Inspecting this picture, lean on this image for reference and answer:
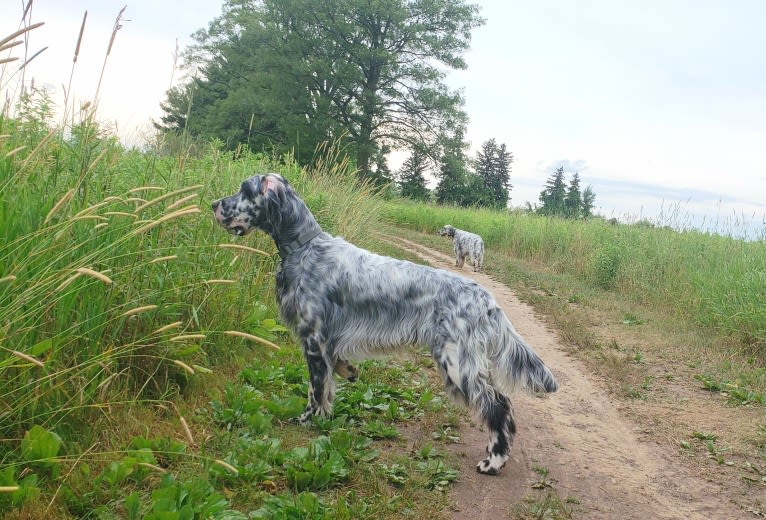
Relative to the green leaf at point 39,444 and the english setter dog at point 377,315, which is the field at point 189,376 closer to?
the green leaf at point 39,444

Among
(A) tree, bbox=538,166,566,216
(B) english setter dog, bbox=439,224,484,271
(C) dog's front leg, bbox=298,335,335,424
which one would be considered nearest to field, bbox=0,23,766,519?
(C) dog's front leg, bbox=298,335,335,424

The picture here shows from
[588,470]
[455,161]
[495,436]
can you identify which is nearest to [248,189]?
[495,436]

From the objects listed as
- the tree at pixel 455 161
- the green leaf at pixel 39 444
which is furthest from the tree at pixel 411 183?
the green leaf at pixel 39 444

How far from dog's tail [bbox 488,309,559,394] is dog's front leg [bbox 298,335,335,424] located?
1366 mm

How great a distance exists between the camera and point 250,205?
485 cm

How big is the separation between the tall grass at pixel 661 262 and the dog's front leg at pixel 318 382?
6.77m

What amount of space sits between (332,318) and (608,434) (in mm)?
2889

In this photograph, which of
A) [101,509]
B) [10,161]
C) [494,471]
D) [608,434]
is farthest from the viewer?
[608,434]

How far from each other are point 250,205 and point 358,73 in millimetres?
33067

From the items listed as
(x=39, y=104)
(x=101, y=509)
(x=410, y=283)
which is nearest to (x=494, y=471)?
(x=410, y=283)

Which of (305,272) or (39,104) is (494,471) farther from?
(39,104)

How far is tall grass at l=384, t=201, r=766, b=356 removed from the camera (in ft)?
29.7

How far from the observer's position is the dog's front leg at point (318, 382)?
15.5ft

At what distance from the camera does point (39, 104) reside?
5.64 m
